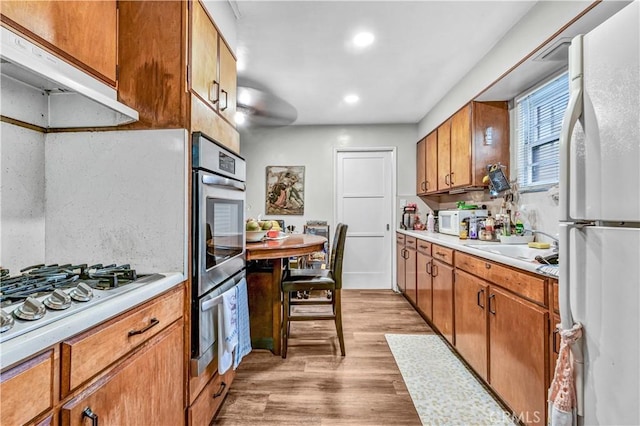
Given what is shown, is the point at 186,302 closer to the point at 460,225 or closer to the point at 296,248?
the point at 296,248

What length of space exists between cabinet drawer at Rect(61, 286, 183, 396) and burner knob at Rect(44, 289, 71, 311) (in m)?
0.09

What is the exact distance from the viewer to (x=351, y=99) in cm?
350

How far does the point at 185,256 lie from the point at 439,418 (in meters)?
1.64

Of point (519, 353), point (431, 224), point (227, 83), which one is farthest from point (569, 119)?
point (431, 224)

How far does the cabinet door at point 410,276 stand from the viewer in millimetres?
3473

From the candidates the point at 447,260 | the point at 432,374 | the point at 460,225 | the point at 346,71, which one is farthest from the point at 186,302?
the point at 460,225

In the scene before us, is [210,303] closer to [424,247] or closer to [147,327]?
[147,327]

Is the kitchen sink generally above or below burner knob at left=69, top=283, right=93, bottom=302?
below

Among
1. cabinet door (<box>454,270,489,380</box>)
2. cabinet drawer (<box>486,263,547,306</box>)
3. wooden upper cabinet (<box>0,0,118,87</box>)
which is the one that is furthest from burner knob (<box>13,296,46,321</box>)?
cabinet door (<box>454,270,489,380</box>)

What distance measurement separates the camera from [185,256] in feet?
4.18

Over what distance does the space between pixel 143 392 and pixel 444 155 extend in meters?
3.42

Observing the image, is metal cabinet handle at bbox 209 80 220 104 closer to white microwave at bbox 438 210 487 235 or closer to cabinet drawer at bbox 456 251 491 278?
cabinet drawer at bbox 456 251 491 278

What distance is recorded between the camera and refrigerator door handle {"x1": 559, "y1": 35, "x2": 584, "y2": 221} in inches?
37.0

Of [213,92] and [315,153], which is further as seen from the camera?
[315,153]
